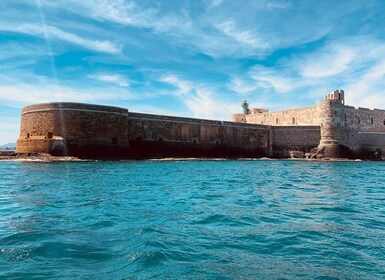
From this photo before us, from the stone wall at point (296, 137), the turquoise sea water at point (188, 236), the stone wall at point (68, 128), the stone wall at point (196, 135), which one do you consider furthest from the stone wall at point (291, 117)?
the turquoise sea water at point (188, 236)

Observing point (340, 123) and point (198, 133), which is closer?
point (198, 133)

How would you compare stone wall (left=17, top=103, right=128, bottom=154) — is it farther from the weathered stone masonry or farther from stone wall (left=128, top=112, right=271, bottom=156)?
the weathered stone masonry

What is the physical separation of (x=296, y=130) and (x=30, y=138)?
2440 centimetres

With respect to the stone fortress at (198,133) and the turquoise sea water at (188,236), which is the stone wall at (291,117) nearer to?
the stone fortress at (198,133)

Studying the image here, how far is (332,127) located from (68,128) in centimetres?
2455

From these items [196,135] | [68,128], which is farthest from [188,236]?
[196,135]

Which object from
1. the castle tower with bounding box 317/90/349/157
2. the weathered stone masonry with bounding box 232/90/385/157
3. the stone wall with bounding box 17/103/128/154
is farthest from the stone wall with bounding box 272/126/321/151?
the stone wall with bounding box 17/103/128/154

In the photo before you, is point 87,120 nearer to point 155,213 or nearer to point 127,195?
point 127,195

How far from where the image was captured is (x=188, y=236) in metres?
4.79

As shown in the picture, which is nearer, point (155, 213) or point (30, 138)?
point (155, 213)

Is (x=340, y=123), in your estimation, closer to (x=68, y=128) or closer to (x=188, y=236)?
(x=68, y=128)

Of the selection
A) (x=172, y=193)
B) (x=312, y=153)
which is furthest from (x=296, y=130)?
(x=172, y=193)

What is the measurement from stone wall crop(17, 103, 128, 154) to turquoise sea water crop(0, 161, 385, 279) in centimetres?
1435

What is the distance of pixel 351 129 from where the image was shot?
35.4 meters
